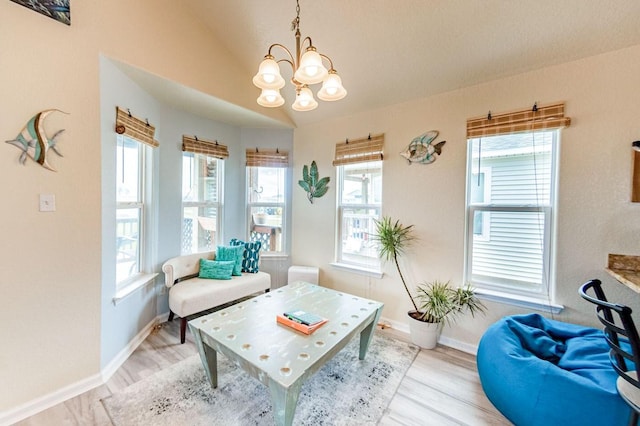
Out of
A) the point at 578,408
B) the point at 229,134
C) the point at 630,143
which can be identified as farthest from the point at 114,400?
the point at 630,143

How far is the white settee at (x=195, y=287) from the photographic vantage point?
2553 millimetres

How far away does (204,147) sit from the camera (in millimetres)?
3334

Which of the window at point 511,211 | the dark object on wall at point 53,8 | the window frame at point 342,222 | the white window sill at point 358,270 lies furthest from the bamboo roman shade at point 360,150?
the dark object on wall at point 53,8

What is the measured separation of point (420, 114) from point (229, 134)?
2564 mm

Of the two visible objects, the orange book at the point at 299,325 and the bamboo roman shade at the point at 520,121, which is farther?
the bamboo roman shade at the point at 520,121

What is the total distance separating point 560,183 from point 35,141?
→ 3860 mm

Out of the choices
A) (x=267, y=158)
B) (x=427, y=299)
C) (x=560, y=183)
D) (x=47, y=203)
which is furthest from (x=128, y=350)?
(x=560, y=183)

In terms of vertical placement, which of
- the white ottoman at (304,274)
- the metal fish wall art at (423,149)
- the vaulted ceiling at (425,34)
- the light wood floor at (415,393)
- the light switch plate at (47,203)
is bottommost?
the light wood floor at (415,393)

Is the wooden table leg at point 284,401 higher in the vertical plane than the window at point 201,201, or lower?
lower

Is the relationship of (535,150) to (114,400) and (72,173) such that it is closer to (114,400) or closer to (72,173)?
(72,173)

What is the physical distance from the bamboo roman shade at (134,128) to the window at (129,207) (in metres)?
0.11

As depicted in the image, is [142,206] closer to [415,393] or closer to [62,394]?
[62,394]

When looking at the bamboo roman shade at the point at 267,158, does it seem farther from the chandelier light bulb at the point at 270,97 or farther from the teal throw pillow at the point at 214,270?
the chandelier light bulb at the point at 270,97

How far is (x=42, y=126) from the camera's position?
1.66 metres
